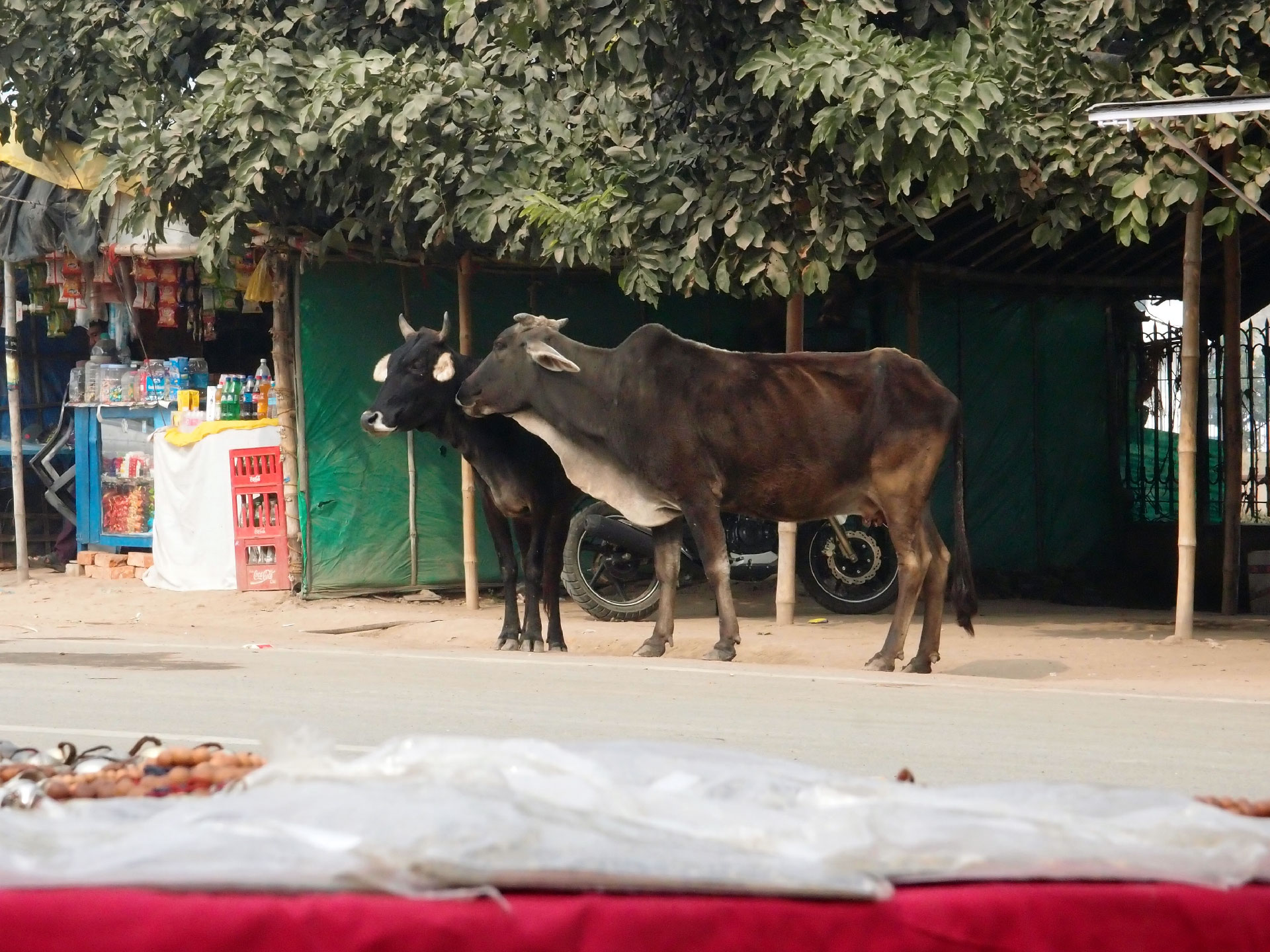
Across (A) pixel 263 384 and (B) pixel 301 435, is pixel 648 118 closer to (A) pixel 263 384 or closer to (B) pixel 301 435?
(B) pixel 301 435

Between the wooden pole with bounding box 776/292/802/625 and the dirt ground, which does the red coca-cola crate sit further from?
the wooden pole with bounding box 776/292/802/625

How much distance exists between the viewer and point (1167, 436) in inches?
719

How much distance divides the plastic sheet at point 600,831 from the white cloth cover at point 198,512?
1275 centimetres

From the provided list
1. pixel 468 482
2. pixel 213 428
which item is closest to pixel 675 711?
pixel 468 482

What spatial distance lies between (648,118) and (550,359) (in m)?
2.46

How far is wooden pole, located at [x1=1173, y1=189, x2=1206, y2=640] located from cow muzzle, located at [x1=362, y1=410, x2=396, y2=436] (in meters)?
5.16

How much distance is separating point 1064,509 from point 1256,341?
2.50 meters

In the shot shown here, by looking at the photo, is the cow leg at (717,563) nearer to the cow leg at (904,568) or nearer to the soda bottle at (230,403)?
the cow leg at (904,568)

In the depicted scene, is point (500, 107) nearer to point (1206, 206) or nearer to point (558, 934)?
point (1206, 206)

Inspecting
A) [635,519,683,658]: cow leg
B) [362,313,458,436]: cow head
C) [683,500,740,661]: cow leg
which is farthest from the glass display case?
[683,500,740,661]: cow leg

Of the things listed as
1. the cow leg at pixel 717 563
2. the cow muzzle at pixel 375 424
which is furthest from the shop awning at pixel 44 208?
the cow leg at pixel 717 563

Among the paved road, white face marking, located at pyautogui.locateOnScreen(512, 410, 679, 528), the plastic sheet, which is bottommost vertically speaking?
the paved road

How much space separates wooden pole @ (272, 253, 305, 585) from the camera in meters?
14.8

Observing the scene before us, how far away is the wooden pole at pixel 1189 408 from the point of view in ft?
36.1
